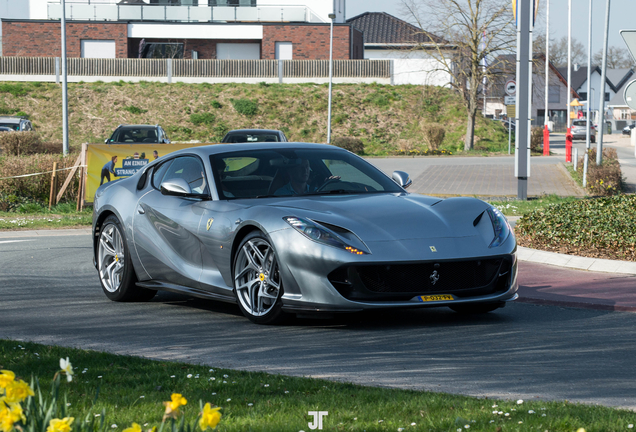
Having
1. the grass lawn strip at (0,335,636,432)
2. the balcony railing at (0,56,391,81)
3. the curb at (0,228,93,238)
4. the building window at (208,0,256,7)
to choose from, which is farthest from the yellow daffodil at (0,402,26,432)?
the building window at (208,0,256,7)

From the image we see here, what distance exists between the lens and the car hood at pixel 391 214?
663 centimetres

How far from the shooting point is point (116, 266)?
8.62 m

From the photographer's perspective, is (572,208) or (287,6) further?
(287,6)

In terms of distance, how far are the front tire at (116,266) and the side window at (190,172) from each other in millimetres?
750

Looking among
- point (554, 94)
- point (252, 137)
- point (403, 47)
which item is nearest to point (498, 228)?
point (252, 137)

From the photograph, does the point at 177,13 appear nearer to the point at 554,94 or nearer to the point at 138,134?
the point at 138,134

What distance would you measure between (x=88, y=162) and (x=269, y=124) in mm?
33927

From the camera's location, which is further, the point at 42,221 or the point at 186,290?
the point at 42,221

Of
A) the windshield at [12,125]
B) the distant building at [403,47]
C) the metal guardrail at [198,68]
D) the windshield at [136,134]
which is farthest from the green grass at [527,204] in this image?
the metal guardrail at [198,68]

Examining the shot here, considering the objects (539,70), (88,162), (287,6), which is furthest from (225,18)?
(88,162)

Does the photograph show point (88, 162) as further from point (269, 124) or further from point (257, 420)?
point (269, 124)

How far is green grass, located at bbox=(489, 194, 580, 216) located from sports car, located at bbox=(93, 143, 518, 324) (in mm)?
8477

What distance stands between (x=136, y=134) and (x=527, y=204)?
1410cm

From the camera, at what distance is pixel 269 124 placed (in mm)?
51281
